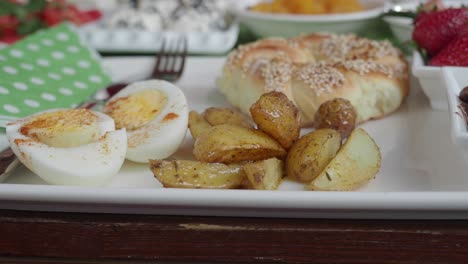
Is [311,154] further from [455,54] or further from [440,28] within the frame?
[440,28]

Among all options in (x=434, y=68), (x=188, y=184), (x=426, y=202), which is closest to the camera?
(x=426, y=202)

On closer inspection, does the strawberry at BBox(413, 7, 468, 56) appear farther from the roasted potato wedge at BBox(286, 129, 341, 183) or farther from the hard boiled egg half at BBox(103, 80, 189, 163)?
the hard boiled egg half at BBox(103, 80, 189, 163)

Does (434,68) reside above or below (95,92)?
above

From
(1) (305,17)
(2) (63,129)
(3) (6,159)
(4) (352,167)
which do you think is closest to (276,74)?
(4) (352,167)

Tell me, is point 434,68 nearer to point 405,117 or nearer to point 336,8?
point 405,117

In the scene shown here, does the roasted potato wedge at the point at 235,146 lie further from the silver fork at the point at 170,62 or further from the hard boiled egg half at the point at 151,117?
the silver fork at the point at 170,62

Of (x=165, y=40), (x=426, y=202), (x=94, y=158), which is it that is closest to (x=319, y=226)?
(x=426, y=202)

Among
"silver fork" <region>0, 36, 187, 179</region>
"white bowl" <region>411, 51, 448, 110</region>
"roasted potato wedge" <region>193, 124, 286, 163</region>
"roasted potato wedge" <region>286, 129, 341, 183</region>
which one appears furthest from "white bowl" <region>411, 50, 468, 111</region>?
"silver fork" <region>0, 36, 187, 179</region>
